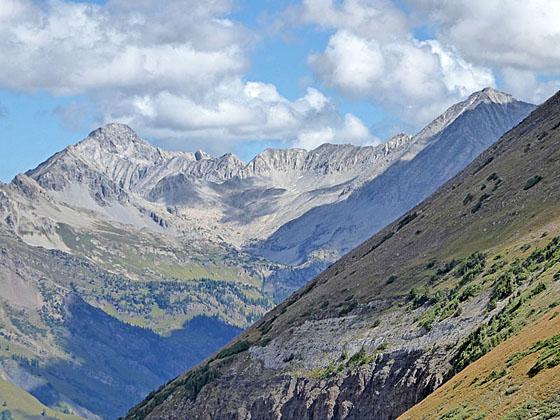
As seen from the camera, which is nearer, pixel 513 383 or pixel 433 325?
pixel 513 383

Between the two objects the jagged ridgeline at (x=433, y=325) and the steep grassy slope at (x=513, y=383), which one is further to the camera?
the jagged ridgeline at (x=433, y=325)

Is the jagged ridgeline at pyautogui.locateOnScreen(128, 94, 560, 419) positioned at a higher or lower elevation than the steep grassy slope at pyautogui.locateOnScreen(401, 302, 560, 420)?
higher

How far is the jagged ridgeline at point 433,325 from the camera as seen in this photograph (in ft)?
230

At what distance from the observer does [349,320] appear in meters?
146

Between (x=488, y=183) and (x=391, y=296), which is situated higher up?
(x=488, y=183)

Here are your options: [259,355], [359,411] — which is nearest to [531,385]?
[359,411]

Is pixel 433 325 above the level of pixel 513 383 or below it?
above

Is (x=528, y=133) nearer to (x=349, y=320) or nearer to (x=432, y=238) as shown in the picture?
(x=432, y=238)

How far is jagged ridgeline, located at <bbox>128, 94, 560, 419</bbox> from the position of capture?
230 feet

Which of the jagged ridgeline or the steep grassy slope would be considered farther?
the jagged ridgeline

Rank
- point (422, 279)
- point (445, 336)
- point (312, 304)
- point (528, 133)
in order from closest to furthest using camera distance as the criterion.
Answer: point (445, 336)
point (422, 279)
point (312, 304)
point (528, 133)

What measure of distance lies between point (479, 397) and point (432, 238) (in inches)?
3974

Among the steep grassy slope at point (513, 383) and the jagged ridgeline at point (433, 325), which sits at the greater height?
the jagged ridgeline at point (433, 325)

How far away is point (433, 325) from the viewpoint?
114 metres
